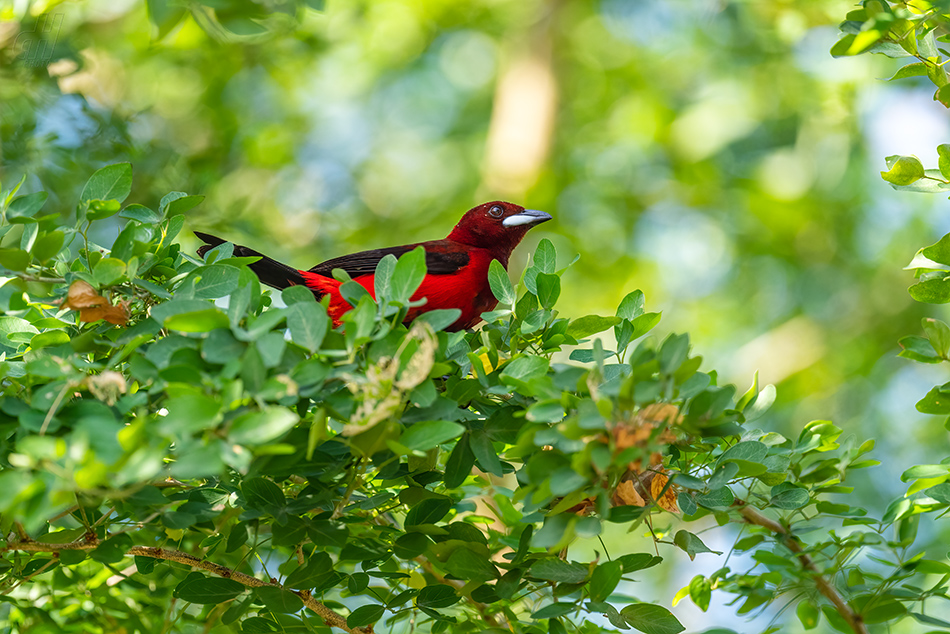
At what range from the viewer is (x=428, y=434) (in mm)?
1351

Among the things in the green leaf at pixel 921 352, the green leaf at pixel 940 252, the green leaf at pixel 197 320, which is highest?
the green leaf at pixel 940 252

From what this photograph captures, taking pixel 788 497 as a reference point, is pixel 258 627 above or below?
below

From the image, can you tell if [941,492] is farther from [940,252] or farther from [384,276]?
[384,276]

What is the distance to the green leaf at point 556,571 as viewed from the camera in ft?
5.45

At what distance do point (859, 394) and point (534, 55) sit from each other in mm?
6227

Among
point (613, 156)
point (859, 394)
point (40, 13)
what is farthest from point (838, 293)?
point (40, 13)

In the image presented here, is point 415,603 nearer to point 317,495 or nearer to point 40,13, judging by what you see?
point 317,495

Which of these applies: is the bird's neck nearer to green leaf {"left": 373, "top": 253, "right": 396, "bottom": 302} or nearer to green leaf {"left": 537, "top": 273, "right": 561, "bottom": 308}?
green leaf {"left": 537, "top": 273, "right": 561, "bottom": 308}

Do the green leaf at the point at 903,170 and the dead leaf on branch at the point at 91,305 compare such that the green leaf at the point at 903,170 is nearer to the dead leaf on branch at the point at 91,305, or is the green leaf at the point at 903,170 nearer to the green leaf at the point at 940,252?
the green leaf at the point at 940,252

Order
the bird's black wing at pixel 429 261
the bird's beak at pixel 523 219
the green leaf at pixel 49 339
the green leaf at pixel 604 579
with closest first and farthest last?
the green leaf at pixel 49 339 < the green leaf at pixel 604 579 < the bird's black wing at pixel 429 261 < the bird's beak at pixel 523 219

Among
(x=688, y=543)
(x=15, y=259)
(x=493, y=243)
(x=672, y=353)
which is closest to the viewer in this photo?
(x=672, y=353)

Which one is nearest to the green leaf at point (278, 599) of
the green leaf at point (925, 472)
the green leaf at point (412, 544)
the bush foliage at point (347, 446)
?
the bush foliage at point (347, 446)

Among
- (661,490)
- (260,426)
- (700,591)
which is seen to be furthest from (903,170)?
(260,426)

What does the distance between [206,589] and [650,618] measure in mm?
991
